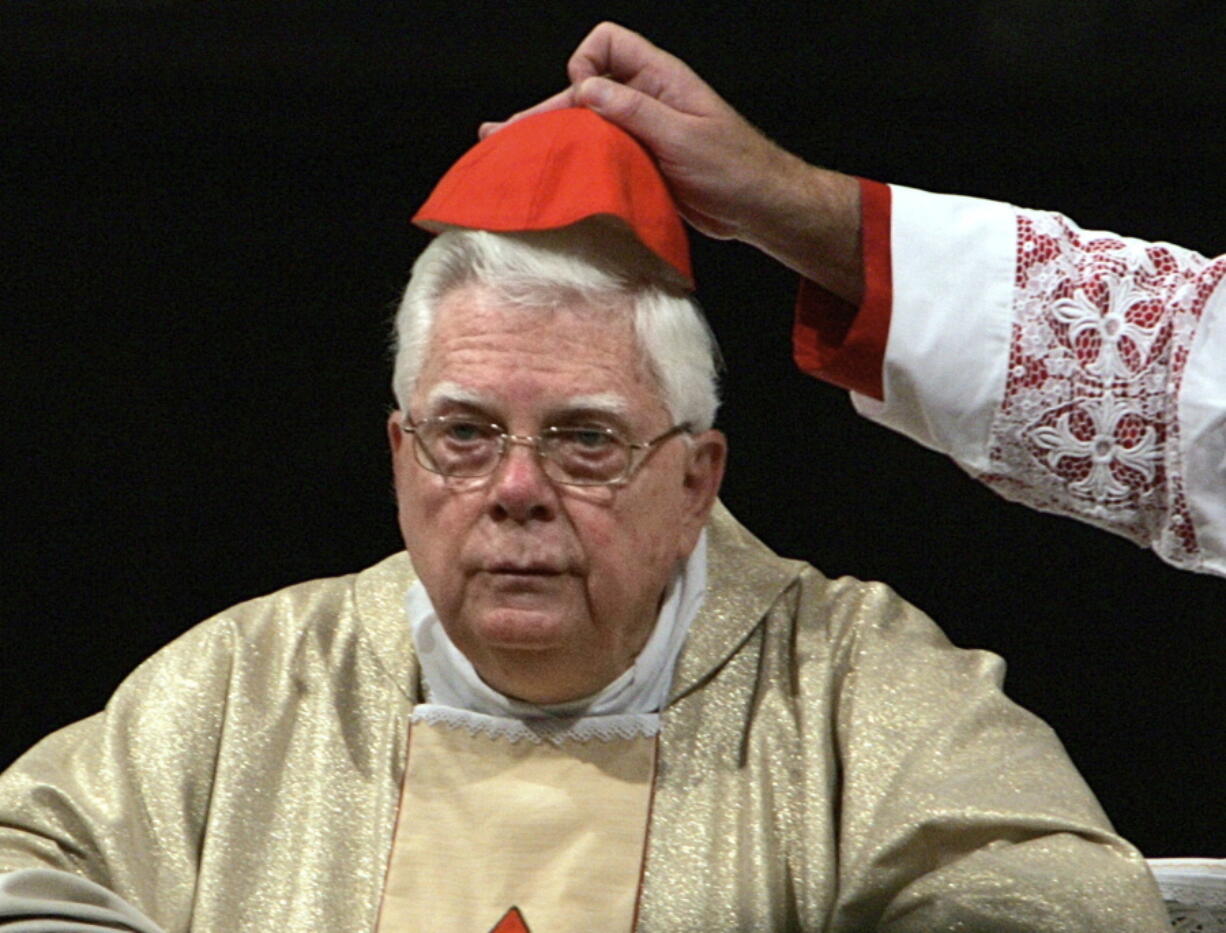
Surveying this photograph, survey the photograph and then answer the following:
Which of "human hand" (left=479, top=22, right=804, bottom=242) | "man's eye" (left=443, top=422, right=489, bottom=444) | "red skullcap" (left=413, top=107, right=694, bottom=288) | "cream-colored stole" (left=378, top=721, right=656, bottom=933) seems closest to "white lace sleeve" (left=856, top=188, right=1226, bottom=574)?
"human hand" (left=479, top=22, right=804, bottom=242)

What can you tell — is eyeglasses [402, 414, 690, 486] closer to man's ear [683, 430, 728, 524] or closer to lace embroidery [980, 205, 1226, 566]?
man's ear [683, 430, 728, 524]

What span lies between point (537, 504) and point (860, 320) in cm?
54

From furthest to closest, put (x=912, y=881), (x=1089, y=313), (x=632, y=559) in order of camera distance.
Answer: (x=632, y=559) < (x=912, y=881) < (x=1089, y=313)

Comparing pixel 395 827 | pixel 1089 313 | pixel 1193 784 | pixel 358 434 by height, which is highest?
pixel 1089 313

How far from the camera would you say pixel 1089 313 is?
264 cm

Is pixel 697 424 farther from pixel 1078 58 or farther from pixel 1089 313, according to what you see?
pixel 1078 58

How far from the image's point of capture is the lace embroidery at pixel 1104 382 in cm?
259

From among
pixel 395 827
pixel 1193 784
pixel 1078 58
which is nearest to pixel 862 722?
pixel 395 827

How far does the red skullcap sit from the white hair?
36 mm

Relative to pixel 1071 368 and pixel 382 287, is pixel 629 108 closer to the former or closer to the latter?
pixel 1071 368

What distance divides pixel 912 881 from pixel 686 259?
918 millimetres

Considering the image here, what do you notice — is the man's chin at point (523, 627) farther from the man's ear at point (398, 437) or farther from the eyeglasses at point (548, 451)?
the man's ear at point (398, 437)

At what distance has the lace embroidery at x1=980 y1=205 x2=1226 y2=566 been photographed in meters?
2.59

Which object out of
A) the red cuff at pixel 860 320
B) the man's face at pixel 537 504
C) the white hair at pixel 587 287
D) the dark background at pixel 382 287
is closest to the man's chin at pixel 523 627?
the man's face at pixel 537 504
